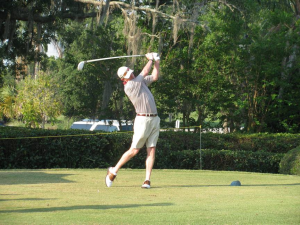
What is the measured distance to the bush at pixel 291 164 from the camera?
43.4ft

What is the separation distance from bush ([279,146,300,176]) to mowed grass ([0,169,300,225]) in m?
3.38

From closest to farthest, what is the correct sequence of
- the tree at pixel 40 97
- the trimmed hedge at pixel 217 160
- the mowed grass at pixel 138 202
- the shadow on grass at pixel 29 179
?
1. the mowed grass at pixel 138 202
2. the shadow on grass at pixel 29 179
3. the trimmed hedge at pixel 217 160
4. the tree at pixel 40 97

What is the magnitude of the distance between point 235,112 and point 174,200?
1245 cm

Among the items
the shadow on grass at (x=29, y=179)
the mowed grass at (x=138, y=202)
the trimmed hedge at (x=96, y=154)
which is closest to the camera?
the mowed grass at (x=138, y=202)

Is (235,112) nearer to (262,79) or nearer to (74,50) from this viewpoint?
(262,79)

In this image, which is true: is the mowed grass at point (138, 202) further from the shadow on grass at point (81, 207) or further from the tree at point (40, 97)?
the tree at point (40, 97)

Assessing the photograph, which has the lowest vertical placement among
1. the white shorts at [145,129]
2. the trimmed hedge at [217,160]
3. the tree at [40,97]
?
the trimmed hedge at [217,160]

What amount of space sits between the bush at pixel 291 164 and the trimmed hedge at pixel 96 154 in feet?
6.23

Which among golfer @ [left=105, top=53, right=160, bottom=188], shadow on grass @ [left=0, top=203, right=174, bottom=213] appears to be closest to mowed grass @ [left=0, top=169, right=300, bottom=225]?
shadow on grass @ [left=0, top=203, right=174, bottom=213]

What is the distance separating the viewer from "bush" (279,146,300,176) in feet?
43.4

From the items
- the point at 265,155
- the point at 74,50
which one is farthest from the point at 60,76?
the point at 265,155

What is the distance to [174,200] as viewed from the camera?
22.9ft

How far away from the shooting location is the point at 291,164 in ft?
44.2

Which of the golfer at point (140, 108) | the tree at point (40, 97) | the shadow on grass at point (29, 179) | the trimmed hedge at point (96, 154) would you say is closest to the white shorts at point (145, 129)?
the golfer at point (140, 108)
